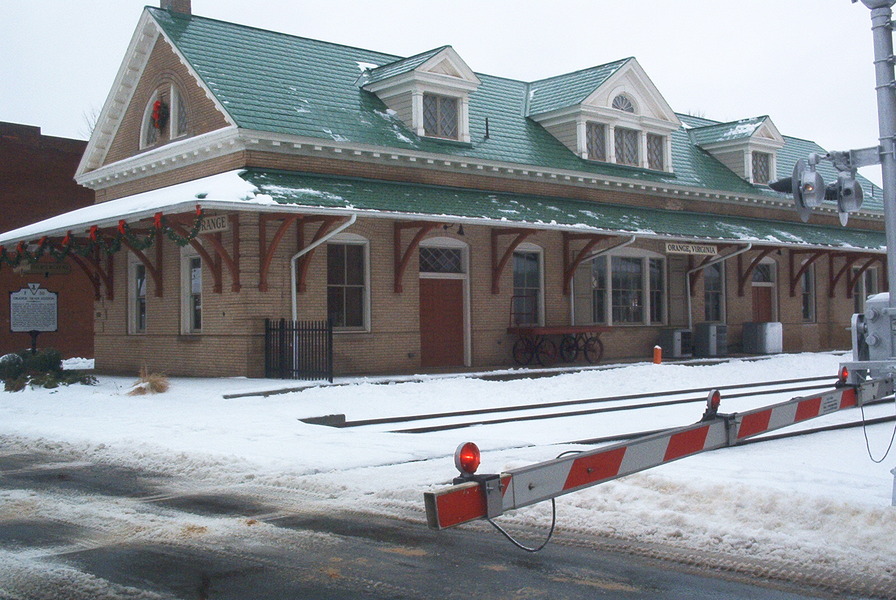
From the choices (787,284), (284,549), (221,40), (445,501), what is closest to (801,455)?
(284,549)

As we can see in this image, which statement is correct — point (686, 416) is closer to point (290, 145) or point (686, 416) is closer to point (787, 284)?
point (290, 145)

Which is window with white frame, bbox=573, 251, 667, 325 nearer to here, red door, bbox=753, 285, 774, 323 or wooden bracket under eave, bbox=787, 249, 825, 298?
red door, bbox=753, 285, 774, 323

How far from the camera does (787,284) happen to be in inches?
1278

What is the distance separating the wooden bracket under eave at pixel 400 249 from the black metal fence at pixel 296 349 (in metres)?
2.72

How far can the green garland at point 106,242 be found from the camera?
18.2 metres

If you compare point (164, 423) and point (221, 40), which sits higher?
point (221, 40)

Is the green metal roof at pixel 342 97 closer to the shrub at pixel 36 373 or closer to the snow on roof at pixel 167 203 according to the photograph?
the snow on roof at pixel 167 203

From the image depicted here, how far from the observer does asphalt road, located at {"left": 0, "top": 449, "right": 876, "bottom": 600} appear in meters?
5.78

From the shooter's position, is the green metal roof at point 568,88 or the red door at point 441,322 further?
the green metal roof at point 568,88

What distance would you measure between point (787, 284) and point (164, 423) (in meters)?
24.2

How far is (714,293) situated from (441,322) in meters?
10.9

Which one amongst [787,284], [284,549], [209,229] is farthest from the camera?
[787,284]

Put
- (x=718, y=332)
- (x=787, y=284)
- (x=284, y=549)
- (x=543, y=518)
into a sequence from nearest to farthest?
(x=284, y=549) → (x=543, y=518) → (x=718, y=332) → (x=787, y=284)

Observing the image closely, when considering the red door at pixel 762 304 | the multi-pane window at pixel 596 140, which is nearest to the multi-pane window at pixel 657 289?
the multi-pane window at pixel 596 140
